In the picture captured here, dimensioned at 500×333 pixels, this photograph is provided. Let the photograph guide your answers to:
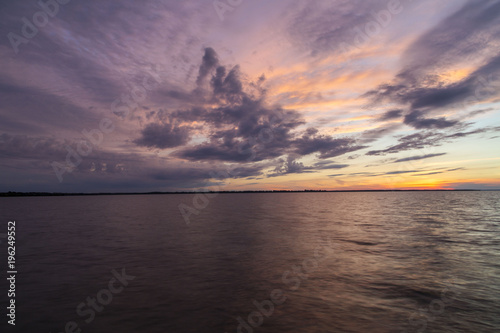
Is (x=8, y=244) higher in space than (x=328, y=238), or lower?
higher

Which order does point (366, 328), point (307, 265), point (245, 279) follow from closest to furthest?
point (366, 328) → point (245, 279) → point (307, 265)

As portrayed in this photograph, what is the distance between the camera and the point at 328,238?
2895 cm

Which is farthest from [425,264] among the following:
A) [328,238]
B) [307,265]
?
[328,238]

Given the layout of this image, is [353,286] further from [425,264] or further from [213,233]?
[213,233]

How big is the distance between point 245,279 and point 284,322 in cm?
539

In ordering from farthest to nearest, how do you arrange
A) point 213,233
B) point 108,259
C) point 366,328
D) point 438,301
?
point 213,233, point 108,259, point 438,301, point 366,328

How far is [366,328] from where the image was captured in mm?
9852

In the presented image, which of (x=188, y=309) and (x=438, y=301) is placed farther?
(x=438, y=301)

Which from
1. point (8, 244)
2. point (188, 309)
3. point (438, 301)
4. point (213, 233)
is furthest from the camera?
point (213, 233)

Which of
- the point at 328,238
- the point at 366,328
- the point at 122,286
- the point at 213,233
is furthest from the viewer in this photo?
the point at 213,233

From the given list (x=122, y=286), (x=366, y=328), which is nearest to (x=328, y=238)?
(x=366, y=328)

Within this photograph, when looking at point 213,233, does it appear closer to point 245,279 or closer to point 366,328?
point 245,279

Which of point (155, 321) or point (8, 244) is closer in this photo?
point (155, 321)

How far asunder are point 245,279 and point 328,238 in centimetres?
1633
